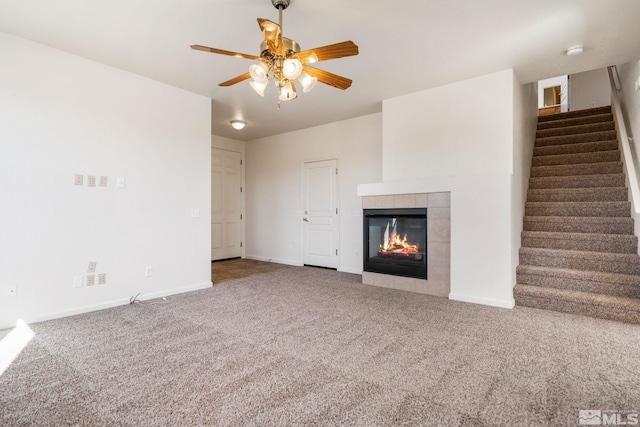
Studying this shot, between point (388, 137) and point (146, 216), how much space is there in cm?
331

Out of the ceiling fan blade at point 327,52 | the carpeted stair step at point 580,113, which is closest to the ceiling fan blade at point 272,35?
the ceiling fan blade at point 327,52

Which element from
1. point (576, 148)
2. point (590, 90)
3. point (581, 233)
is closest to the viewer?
point (581, 233)

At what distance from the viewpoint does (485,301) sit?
353cm

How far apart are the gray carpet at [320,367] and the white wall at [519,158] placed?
85 cm

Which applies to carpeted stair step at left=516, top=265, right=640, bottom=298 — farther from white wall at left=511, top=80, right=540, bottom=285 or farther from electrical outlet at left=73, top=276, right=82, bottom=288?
electrical outlet at left=73, top=276, right=82, bottom=288

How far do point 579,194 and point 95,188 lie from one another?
231 inches

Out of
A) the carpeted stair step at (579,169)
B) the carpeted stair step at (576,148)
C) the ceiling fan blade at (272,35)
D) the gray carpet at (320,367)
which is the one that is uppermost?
the ceiling fan blade at (272,35)

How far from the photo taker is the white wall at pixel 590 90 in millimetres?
6484

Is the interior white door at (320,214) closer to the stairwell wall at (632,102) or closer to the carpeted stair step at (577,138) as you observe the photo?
the carpeted stair step at (577,138)

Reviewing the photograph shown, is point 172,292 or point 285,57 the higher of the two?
point 285,57

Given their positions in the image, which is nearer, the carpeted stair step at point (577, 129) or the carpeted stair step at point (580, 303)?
the carpeted stair step at point (580, 303)

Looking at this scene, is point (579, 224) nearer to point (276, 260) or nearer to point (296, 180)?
point (296, 180)

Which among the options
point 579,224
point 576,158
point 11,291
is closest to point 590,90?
point 576,158

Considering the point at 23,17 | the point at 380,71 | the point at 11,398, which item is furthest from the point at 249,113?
the point at 11,398
